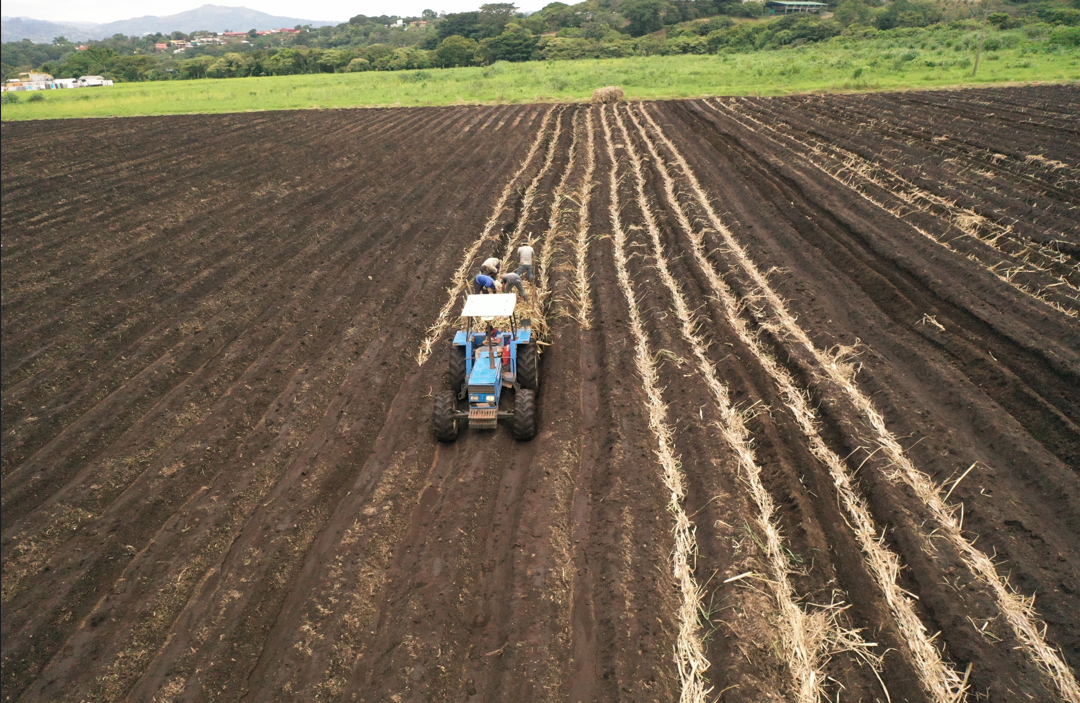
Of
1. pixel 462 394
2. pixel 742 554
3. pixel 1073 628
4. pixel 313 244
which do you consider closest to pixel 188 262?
pixel 313 244

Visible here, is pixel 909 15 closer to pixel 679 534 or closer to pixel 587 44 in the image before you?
pixel 587 44

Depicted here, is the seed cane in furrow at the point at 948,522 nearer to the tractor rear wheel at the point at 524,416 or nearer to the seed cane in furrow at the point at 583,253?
the seed cane in furrow at the point at 583,253

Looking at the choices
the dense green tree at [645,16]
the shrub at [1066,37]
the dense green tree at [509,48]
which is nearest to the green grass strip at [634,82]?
the shrub at [1066,37]

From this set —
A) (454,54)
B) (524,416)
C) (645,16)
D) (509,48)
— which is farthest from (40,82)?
(645,16)

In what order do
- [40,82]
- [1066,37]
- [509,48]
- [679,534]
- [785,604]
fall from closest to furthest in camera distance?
[785,604]
[679,534]
[40,82]
[1066,37]
[509,48]

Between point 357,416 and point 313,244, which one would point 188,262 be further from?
point 357,416

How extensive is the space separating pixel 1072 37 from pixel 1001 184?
38905 millimetres

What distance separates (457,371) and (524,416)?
123 cm

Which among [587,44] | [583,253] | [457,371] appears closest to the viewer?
[457,371]

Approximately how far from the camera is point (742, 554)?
5.34 metres

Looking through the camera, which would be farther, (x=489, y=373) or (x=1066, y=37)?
(x=1066, y=37)

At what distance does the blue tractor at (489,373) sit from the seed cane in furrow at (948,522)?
4.24 metres

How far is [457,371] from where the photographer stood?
7527 mm

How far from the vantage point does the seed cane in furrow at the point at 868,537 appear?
442 cm
